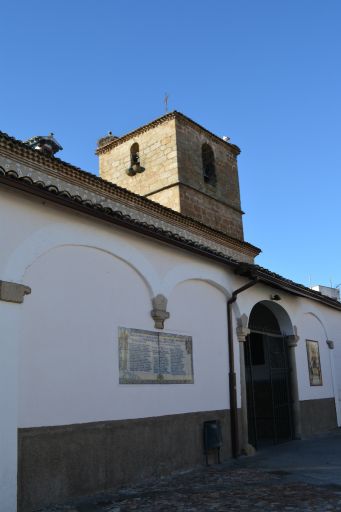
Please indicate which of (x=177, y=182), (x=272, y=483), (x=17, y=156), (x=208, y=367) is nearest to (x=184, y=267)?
(x=208, y=367)

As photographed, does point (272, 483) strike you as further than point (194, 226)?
No

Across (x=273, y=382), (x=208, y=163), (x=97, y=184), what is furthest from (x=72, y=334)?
(x=208, y=163)

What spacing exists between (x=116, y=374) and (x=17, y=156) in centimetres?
594

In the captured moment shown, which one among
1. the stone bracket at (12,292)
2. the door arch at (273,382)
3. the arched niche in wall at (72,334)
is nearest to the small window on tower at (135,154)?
the door arch at (273,382)

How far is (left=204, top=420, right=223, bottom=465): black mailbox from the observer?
887 cm

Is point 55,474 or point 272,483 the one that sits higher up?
point 55,474

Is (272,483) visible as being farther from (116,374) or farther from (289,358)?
→ (289,358)

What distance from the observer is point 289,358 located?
12.9 meters

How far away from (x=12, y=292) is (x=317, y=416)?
33.3ft

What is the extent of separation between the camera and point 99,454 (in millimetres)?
6844

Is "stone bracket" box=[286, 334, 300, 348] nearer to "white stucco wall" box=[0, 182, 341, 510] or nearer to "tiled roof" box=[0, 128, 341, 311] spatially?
"tiled roof" box=[0, 128, 341, 311]

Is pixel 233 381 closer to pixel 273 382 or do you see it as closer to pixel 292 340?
pixel 273 382

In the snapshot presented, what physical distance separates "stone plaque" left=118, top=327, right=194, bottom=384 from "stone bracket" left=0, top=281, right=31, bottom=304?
186 centimetres

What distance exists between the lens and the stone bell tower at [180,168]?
17.9 meters
